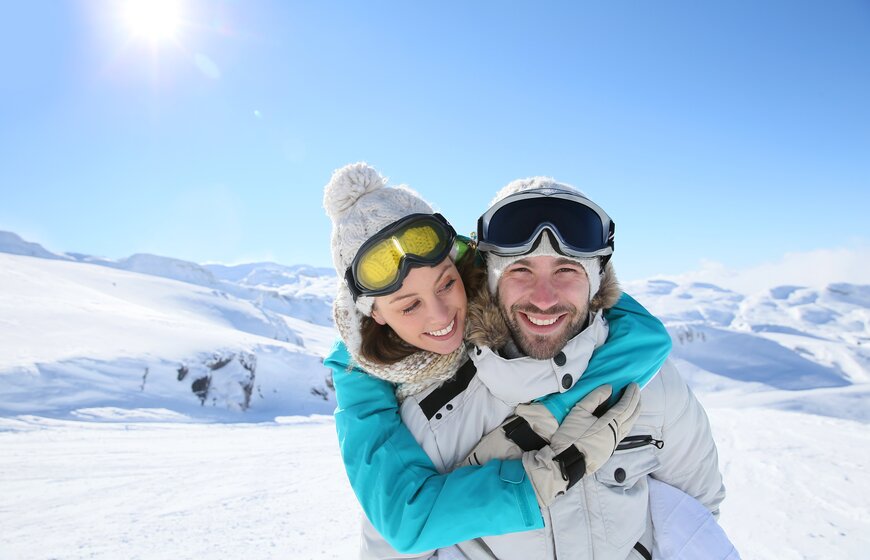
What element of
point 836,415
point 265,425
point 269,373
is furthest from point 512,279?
point 836,415

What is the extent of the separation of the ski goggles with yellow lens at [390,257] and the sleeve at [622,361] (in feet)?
3.29

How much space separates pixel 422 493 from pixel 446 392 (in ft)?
1.72

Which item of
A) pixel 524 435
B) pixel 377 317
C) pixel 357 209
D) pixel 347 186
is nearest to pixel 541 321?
pixel 524 435

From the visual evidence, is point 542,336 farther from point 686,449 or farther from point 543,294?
point 686,449

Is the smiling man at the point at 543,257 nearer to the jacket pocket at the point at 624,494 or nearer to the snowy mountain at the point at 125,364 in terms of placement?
the jacket pocket at the point at 624,494

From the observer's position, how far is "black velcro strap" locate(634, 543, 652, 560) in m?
2.07

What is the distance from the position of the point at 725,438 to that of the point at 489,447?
27.9 ft

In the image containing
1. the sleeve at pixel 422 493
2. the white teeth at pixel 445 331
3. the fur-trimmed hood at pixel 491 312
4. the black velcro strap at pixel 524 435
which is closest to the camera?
the sleeve at pixel 422 493

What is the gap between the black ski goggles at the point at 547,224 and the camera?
2.29 metres

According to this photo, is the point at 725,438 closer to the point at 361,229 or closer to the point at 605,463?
the point at 605,463

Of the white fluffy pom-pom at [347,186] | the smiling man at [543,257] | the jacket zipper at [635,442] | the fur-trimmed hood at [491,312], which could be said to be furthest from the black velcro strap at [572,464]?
the white fluffy pom-pom at [347,186]

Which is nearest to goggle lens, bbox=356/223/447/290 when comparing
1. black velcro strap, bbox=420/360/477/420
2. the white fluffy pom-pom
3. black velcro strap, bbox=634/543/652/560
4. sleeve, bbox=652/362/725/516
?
the white fluffy pom-pom

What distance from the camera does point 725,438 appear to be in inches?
326

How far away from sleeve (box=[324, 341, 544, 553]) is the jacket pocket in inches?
14.8
